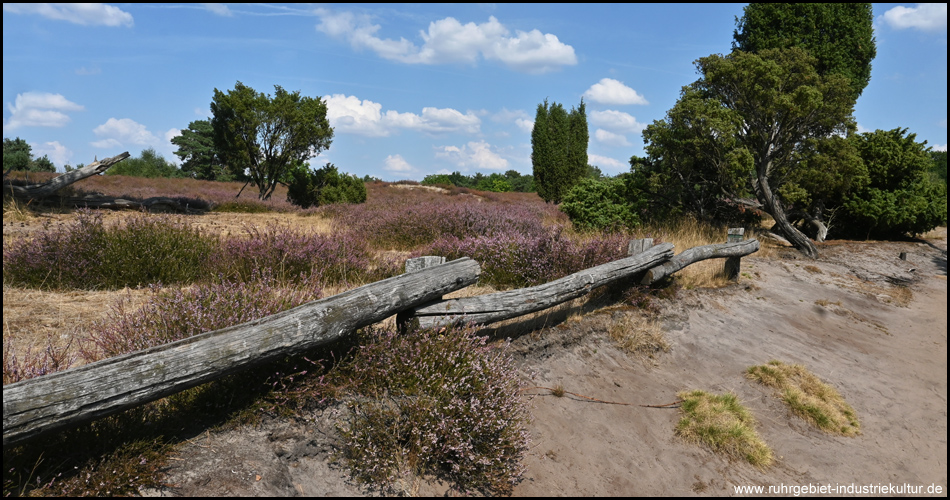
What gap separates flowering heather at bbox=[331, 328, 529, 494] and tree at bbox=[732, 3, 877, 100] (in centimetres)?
1528

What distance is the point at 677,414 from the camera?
4832mm

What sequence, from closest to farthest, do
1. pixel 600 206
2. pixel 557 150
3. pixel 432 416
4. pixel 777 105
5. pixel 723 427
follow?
pixel 432 416 < pixel 723 427 < pixel 777 105 < pixel 600 206 < pixel 557 150

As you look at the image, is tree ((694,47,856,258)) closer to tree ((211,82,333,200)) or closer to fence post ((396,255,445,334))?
fence post ((396,255,445,334))

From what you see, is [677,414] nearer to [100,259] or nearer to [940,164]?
[100,259]

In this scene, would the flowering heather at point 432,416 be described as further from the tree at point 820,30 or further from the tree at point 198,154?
the tree at point 198,154

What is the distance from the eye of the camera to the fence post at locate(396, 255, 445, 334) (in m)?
4.40

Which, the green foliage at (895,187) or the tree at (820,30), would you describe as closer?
the green foliage at (895,187)

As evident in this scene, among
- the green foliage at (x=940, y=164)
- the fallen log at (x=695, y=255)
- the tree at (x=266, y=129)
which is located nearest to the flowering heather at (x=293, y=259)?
the fallen log at (x=695, y=255)

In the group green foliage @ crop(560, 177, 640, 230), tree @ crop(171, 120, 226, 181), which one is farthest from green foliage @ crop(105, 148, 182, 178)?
green foliage @ crop(560, 177, 640, 230)

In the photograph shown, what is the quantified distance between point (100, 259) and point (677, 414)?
21.7ft

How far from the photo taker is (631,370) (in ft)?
18.1

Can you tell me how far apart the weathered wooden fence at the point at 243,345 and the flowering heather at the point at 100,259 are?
133 inches

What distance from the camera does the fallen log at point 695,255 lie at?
7.10 m

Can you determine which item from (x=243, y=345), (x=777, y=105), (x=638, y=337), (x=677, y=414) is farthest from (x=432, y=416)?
(x=777, y=105)
